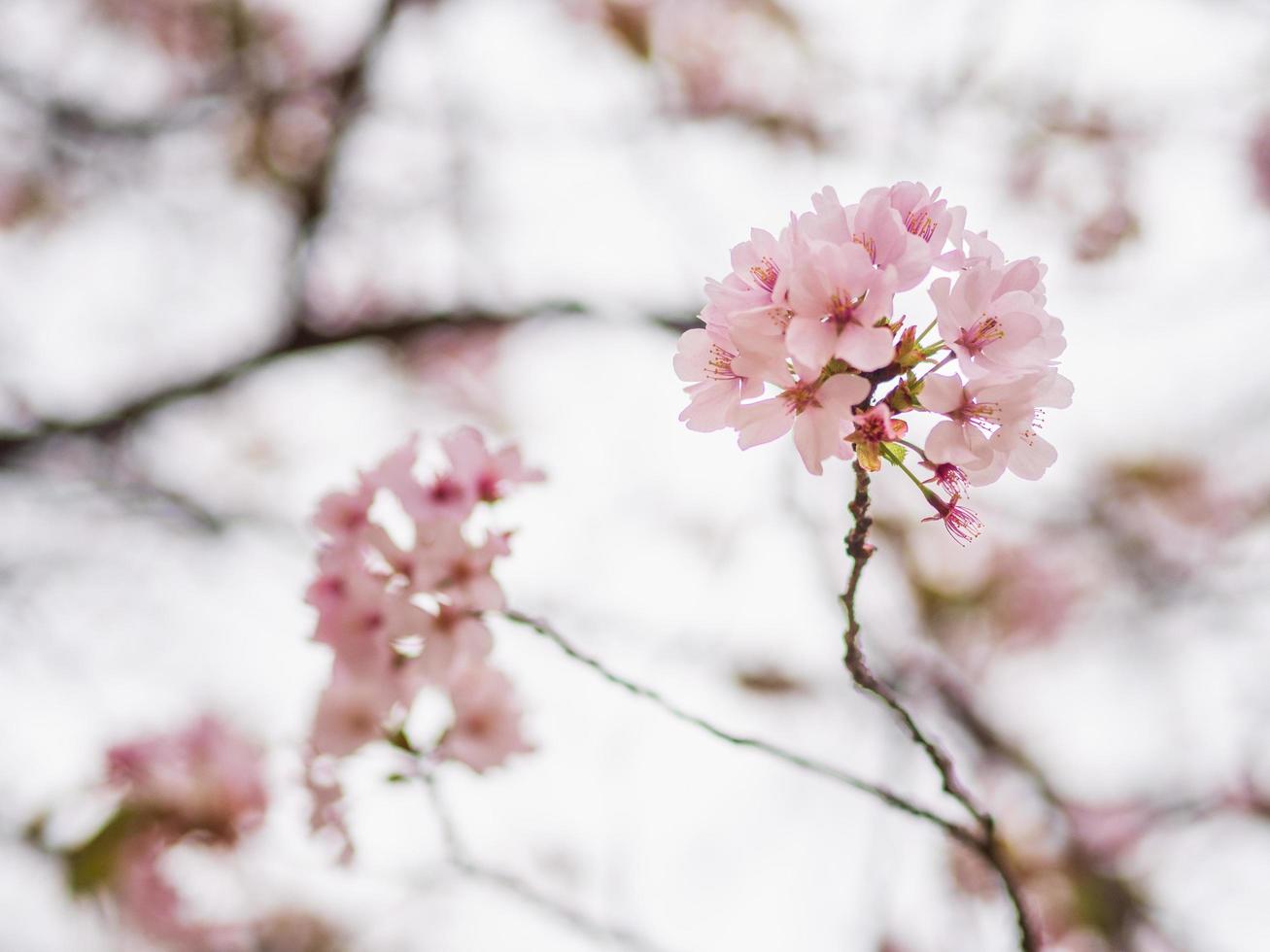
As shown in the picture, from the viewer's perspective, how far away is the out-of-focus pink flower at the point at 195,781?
85.4 inches

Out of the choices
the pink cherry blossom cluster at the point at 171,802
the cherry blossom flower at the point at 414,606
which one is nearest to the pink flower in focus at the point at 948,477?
the cherry blossom flower at the point at 414,606

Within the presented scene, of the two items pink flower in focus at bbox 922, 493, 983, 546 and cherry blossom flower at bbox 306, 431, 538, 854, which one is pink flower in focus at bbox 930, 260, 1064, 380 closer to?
pink flower in focus at bbox 922, 493, 983, 546

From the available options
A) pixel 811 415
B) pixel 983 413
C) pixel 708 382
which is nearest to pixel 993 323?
pixel 983 413

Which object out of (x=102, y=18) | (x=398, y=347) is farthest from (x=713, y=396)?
(x=102, y=18)

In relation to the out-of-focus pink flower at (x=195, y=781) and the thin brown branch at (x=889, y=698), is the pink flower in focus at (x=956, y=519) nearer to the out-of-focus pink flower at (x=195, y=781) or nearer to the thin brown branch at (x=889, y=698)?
the thin brown branch at (x=889, y=698)

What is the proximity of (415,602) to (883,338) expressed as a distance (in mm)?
792

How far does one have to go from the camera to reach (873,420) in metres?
0.96

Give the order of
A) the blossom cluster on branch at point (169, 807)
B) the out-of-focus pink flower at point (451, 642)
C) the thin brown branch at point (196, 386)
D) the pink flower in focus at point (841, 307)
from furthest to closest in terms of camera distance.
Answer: the thin brown branch at point (196, 386) → the blossom cluster on branch at point (169, 807) → the out-of-focus pink flower at point (451, 642) → the pink flower in focus at point (841, 307)

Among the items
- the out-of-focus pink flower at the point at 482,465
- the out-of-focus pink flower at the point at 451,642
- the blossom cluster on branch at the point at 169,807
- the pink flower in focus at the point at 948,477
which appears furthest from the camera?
Result: the blossom cluster on branch at the point at 169,807

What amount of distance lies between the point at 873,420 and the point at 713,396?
222 millimetres

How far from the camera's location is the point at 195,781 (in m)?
2.22

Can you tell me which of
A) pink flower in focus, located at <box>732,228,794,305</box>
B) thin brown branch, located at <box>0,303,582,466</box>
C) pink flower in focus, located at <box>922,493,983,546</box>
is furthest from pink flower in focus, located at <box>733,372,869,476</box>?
thin brown branch, located at <box>0,303,582,466</box>

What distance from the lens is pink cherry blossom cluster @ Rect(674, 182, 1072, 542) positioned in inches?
37.3

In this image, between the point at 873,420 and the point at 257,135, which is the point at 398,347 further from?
the point at 873,420
